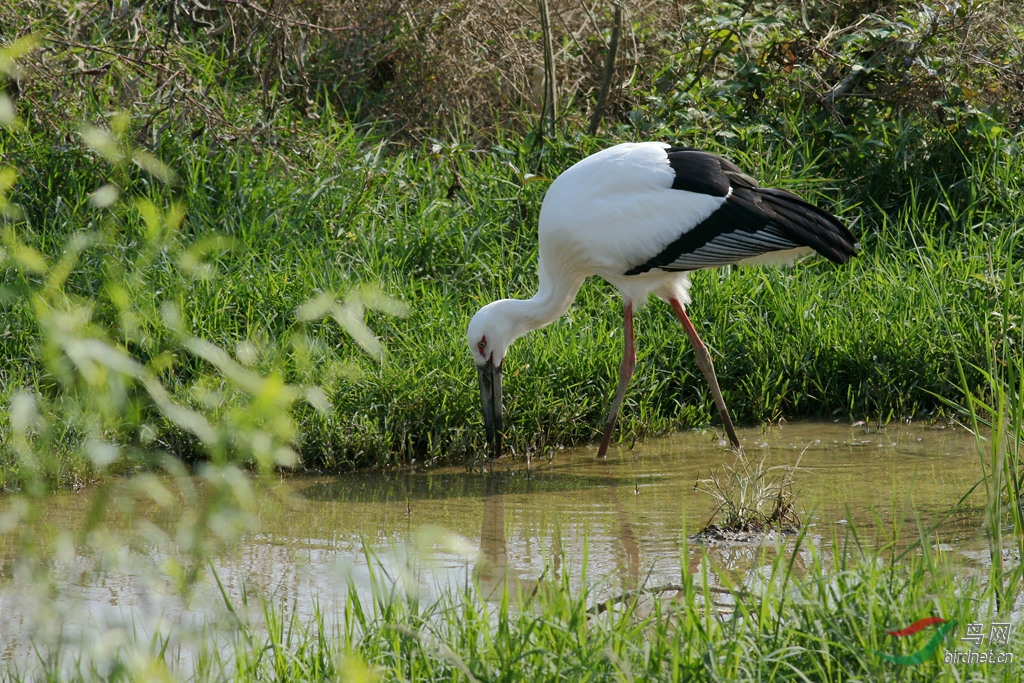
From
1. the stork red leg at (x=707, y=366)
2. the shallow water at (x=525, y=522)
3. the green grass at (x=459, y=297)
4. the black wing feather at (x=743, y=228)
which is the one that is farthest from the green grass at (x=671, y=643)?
the black wing feather at (x=743, y=228)

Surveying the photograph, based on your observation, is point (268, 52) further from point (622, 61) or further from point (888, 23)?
point (888, 23)

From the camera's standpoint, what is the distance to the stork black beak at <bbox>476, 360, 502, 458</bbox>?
17.7ft

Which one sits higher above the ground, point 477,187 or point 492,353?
point 477,187

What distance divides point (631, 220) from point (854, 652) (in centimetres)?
335

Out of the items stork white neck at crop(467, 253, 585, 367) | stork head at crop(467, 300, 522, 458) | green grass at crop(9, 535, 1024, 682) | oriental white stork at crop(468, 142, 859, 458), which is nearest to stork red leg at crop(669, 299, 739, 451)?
Result: oriental white stork at crop(468, 142, 859, 458)

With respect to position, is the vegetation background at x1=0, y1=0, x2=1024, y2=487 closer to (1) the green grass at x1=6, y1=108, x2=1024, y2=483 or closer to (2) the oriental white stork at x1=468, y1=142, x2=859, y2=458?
(1) the green grass at x1=6, y1=108, x2=1024, y2=483

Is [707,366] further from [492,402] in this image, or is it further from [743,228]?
[492,402]

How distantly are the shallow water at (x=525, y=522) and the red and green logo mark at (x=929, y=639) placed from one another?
55cm

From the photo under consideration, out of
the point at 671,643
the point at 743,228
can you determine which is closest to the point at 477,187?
the point at 743,228

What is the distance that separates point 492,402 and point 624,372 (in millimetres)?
637

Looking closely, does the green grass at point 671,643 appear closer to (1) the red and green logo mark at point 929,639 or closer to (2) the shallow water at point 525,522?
(1) the red and green logo mark at point 929,639

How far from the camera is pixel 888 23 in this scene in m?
7.43

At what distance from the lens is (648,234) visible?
567cm

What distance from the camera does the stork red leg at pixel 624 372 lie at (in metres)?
5.48
